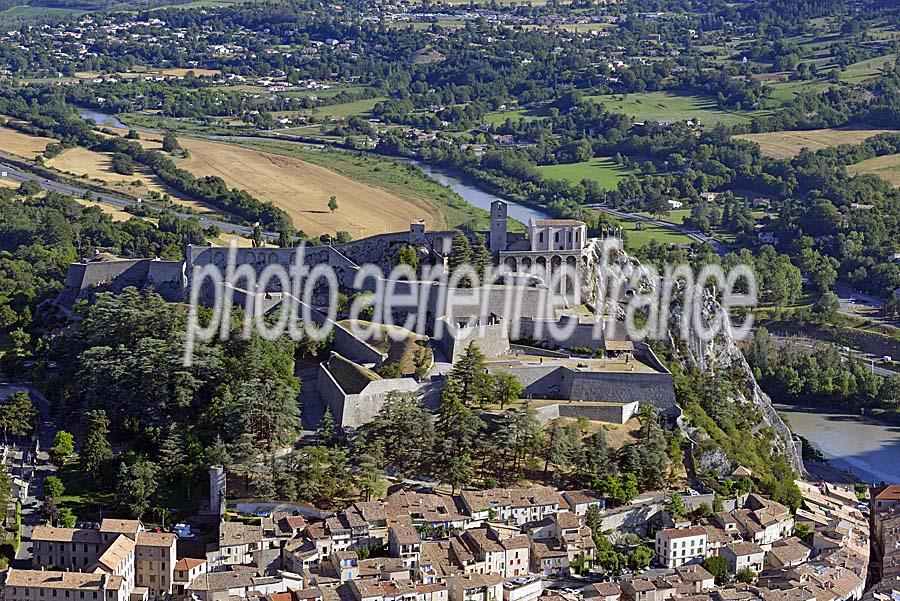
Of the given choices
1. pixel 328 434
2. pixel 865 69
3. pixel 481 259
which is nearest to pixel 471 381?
pixel 328 434

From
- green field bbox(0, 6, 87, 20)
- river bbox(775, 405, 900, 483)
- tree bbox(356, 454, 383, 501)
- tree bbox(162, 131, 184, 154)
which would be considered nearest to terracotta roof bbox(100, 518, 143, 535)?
tree bbox(356, 454, 383, 501)

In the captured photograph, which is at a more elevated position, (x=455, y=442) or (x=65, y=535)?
(x=455, y=442)

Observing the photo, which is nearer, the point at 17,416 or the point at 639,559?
the point at 639,559

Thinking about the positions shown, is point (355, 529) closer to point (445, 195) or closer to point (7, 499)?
point (7, 499)

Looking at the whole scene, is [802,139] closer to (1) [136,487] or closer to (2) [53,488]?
(1) [136,487]

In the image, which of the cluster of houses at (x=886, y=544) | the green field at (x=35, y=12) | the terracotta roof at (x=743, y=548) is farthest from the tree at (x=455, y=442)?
the green field at (x=35, y=12)

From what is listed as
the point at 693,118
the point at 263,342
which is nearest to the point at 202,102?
the point at 693,118

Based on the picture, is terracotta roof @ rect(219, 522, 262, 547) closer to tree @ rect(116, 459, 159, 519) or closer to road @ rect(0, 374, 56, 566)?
tree @ rect(116, 459, 159, 519)
